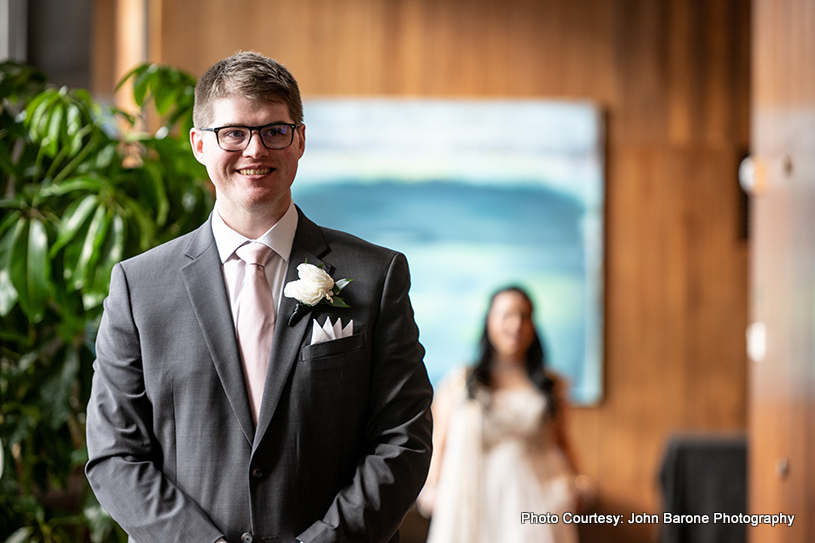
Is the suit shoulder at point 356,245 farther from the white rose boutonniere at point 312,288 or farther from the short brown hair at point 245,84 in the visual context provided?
the short brown hair at point 245,84

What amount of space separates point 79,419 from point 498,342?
194 centimetres

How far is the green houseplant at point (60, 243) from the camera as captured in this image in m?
2.14

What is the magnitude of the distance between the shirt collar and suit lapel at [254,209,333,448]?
0.01m

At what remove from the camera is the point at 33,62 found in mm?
3896

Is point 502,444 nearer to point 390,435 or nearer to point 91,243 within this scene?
point 91,243

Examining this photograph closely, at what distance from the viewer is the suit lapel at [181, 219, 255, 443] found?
1262 millimetres

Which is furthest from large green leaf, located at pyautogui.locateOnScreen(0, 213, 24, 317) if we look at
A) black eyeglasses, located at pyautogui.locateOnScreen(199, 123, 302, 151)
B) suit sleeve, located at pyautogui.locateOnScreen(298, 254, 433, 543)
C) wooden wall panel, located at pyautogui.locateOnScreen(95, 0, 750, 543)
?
wooden wall panel, located at pyautogui.locateOnScreen(95, 0, 750, 543)

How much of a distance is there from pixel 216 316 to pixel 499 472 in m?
2.60

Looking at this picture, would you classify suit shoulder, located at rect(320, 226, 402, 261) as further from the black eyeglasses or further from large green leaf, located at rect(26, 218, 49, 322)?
large green leaf, located at rect(26, 218, 49, 322)

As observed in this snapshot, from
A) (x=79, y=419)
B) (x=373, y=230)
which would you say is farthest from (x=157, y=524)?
(x=373, y=230)

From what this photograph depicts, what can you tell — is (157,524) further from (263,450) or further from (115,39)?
(115,39)

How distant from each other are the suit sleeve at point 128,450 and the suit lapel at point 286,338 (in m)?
0.16

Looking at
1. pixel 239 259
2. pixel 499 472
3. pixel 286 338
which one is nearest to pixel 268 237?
pixel 239 259

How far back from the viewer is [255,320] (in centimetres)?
131
